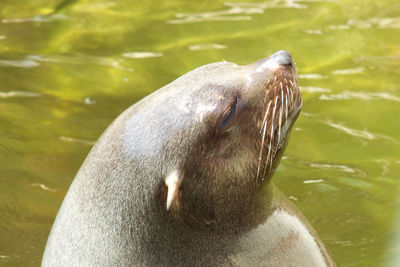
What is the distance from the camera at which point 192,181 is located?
4336 millimetres

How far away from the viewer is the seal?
14.2 feet

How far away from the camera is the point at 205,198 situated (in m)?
4.35

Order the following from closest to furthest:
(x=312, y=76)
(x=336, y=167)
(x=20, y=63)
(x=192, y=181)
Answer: (x=192, y=181) → (x=336, y=167) → (x=312, y=76) → (x=20, y=63)

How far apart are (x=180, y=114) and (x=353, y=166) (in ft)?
7.54

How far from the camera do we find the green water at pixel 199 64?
5.79m

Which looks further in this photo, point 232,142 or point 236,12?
point 236,12

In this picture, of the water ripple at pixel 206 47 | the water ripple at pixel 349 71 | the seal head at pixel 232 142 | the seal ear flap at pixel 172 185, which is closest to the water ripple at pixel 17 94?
the water ripple at pixel 206 47

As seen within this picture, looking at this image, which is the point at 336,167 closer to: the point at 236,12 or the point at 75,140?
the point at 75,140

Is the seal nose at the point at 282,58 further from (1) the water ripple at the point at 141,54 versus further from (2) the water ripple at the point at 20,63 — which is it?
(2) the water ripple at the point at 20,63

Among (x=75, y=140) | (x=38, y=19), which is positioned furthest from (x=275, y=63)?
(x=38, y=19)

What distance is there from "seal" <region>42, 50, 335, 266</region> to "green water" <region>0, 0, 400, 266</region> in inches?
41.8

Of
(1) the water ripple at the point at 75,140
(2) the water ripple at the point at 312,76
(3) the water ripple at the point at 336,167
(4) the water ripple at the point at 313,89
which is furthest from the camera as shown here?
(2) the water ripple at the point at 312,76

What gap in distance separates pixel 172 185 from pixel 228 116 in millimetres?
534

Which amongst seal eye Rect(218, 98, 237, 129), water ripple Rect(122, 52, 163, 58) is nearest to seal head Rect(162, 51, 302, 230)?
seal eye Rect(218, 98, 237, 129)
